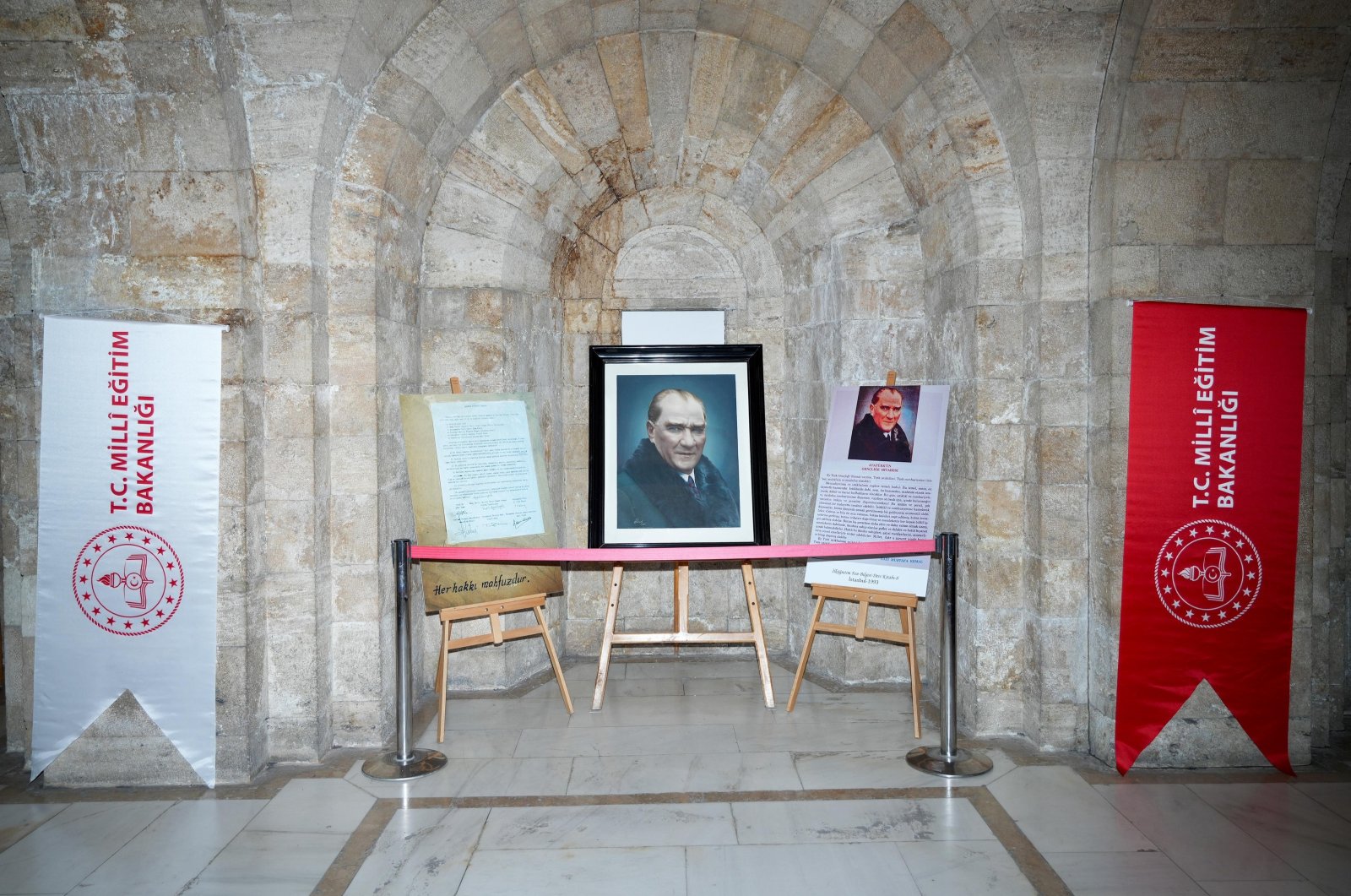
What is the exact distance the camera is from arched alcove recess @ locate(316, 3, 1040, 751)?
4.19m

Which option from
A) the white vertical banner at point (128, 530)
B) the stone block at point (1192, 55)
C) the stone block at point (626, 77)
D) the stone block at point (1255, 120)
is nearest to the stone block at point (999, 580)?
the stone block at point (1255, 120)

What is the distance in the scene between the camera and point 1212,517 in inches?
154

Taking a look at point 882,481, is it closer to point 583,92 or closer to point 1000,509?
point 1000,509

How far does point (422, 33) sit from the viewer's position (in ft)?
13.5

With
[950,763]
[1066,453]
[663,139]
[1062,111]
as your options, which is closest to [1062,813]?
[950,763]

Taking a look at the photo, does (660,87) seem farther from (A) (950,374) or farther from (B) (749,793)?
(B) (749,793)

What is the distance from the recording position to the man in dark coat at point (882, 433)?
4.62m

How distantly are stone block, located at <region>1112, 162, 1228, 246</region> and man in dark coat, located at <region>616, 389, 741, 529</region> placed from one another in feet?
6.74

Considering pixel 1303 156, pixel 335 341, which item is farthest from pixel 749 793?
pixel 1303 156

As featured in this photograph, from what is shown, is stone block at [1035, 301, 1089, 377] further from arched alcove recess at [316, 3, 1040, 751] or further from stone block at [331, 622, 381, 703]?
stone block at [331, 622, 381, 703]

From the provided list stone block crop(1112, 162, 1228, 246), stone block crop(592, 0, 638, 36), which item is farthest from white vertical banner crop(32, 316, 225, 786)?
stone block crop(1112, 162, 1228, 246)

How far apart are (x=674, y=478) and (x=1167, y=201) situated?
244 centimetres

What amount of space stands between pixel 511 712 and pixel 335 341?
6.29ft

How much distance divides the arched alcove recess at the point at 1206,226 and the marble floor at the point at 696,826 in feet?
1.20
